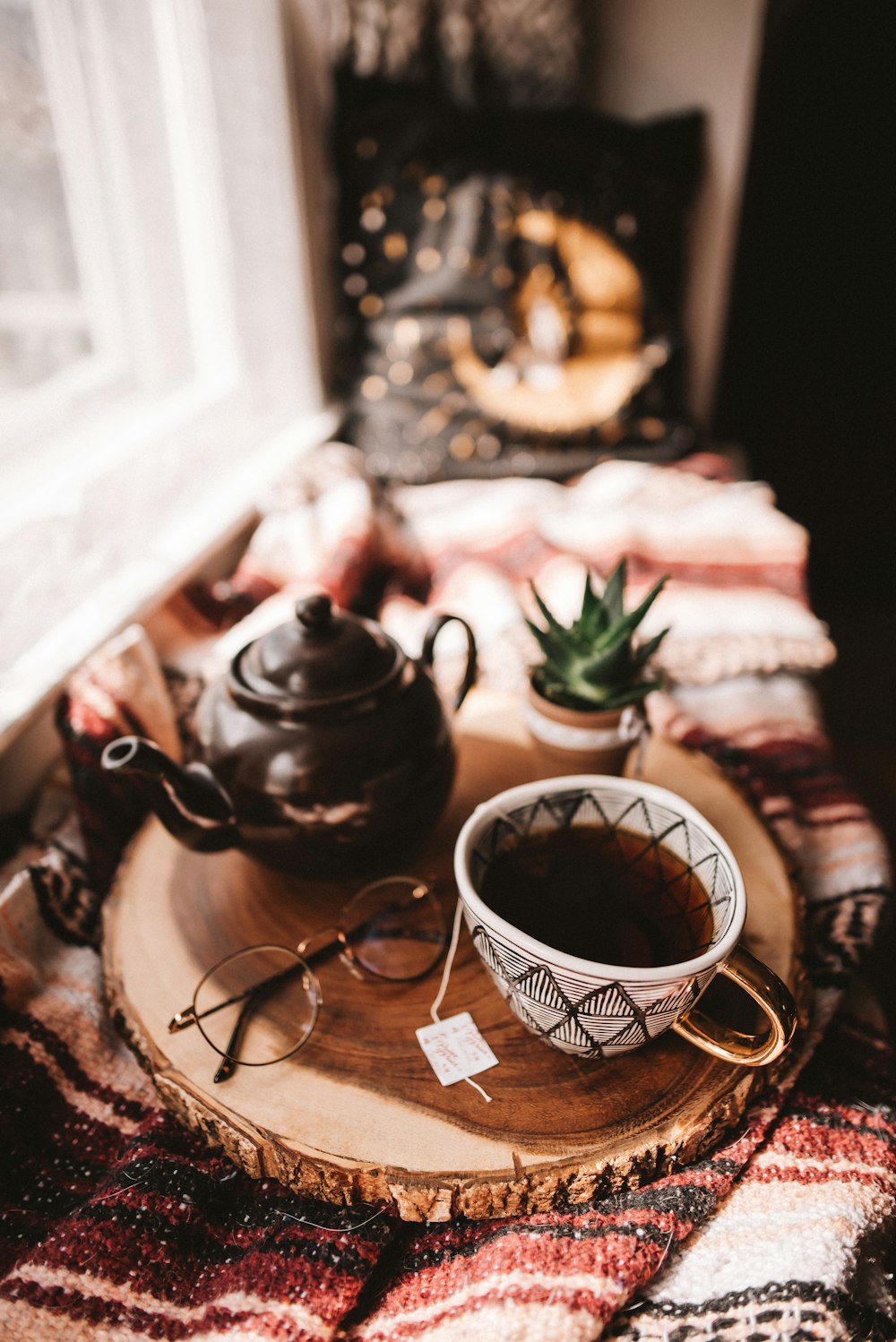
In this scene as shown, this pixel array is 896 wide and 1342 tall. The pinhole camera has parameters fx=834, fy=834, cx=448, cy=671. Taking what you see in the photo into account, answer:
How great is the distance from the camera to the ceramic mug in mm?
486

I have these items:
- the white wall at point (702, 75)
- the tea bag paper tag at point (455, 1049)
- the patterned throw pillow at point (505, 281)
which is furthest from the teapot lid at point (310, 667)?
the white wall at point (702, 75)

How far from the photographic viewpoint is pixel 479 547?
1.47m

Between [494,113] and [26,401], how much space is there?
104cm

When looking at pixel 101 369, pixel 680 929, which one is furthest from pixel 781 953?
pixel 101 369

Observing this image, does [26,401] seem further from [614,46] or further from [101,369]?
[614,46]

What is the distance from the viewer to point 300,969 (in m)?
0.63

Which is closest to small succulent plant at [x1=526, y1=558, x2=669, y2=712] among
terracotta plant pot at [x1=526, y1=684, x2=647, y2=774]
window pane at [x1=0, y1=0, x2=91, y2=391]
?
terracotta plant pot at [x1=526, y1=684, x2=647, y2=774]

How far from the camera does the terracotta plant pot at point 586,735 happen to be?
28.5 inches

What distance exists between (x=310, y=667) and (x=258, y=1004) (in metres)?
0.25

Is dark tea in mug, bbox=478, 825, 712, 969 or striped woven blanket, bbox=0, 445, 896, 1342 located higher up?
dark tea in mug, bbox=478, 825, 712, 969

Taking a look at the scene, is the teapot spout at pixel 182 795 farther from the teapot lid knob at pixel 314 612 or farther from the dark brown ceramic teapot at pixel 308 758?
the teapot lid knob at pixel 314 612

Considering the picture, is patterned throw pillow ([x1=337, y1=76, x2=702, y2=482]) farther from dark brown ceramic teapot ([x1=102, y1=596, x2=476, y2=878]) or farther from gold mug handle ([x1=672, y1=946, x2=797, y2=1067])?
gold mug handle ([x1=672, y1=946, x2=797, y2=1067])

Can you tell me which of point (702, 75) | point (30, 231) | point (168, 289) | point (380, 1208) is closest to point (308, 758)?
point (380, 1208)

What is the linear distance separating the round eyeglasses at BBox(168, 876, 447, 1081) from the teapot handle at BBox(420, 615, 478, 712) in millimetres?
171
